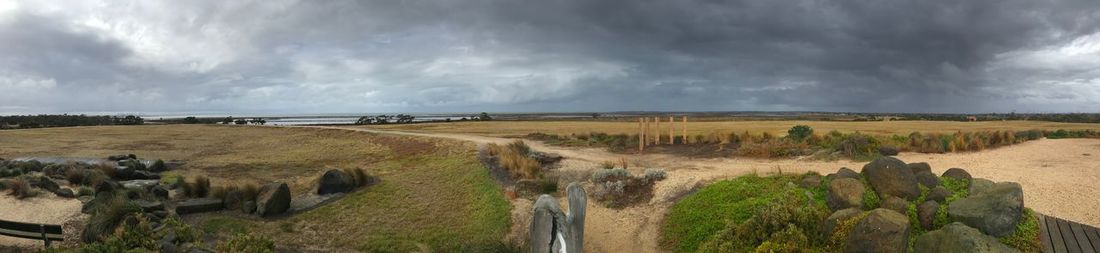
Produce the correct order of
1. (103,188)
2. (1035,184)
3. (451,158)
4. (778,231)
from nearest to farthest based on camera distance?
(778,231), (1035,184), (103,188), (451,158)

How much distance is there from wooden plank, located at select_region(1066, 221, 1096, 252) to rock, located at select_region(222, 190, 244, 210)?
18849 millimetres

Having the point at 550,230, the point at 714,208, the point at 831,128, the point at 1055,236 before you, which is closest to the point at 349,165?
the point at 714,208

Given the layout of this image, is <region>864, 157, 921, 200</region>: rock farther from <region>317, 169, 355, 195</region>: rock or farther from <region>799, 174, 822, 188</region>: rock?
<region>317, 169, 355, 195</region>: rock

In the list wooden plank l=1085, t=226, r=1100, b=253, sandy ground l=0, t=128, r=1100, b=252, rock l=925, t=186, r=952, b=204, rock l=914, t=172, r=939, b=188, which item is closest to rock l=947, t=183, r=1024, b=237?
wooden plank l=1085, t=226, r=1100, b=253

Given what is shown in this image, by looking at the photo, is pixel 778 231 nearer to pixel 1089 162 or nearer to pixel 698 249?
pixel 698 249

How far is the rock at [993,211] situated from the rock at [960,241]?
3.26 feet

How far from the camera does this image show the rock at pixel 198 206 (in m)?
15.7

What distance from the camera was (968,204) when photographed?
26.6 ft

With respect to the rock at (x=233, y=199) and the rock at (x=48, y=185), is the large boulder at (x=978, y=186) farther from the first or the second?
the rock at (x=48, y=185)

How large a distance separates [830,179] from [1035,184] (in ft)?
16.8

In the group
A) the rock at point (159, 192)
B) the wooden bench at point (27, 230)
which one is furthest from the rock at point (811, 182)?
the rock at point (159, 192)

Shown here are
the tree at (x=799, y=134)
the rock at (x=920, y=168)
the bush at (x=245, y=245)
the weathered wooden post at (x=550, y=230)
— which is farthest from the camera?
the tree at (x=799, y=134)

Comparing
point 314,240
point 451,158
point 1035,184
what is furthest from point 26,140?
point 1035,184

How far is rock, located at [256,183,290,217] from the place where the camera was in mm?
15789
